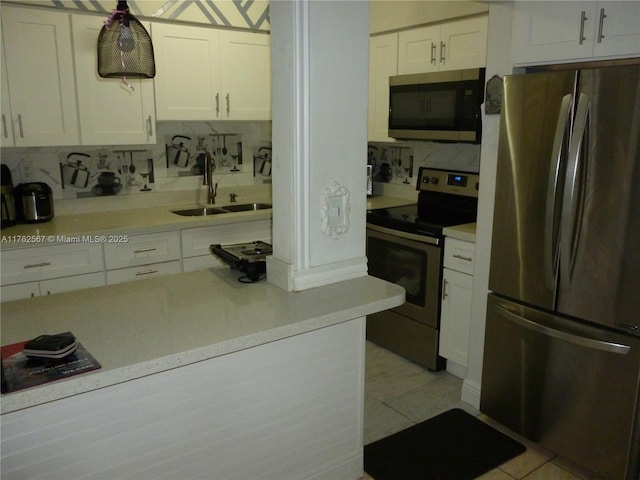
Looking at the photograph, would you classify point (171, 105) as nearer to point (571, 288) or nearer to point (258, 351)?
point (258, 351)

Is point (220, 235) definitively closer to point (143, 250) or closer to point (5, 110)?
point (143, 250)

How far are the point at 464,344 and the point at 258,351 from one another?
66.0 inches

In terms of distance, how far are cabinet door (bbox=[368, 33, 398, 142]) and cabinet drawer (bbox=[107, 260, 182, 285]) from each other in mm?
1701

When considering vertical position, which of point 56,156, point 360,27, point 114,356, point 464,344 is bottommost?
point 464,344

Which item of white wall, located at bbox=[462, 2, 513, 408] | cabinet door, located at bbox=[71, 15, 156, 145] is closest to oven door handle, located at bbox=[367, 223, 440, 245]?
white wall, located at bbox=[462, 2, 513, 408]

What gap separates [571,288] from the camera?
2.20 m

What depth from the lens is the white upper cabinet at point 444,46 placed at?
9.69 ft

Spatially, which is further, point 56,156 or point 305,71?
point 56,156

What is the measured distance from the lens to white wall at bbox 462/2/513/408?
2502mm

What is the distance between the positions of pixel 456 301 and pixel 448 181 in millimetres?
948

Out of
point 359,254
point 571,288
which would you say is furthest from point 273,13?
point 571,288

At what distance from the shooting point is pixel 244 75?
12.3 feet

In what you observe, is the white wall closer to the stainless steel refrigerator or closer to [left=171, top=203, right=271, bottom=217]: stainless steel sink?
the stainless steel refrigerator

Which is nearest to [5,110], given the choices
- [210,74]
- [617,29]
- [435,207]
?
[210,74]
